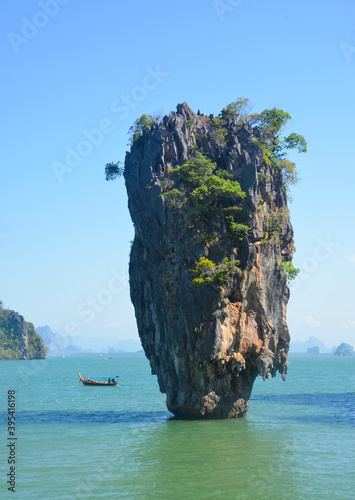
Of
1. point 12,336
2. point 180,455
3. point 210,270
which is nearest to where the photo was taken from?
point 180,455

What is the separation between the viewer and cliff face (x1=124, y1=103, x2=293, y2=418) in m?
32.8

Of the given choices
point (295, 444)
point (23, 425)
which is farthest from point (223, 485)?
point (23, 425)

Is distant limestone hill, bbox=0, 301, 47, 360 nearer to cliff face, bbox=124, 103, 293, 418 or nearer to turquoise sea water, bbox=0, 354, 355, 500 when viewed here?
turquoise sea water, bbox=0, 354, 355, 500

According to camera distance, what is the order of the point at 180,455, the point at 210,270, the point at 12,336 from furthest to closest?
the point at 12,336
the point at 210,270
the point at 180,455

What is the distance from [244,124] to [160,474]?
23.8 meters

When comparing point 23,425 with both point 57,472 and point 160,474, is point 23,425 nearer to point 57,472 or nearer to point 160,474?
point 57,472

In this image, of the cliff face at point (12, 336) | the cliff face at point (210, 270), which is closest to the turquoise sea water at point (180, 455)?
the cliff face at point (210, 270)

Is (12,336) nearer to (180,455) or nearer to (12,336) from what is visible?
(12,336)

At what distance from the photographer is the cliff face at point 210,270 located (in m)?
32.8

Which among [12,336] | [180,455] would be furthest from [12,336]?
[180,455]

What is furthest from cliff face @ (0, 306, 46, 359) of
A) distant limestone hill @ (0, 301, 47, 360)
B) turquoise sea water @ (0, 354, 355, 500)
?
turquoise sea water @ (0, 354, 355, 500)

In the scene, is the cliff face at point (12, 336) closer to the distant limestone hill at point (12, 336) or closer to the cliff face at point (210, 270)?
the distant limestone hill at point (12, 336)

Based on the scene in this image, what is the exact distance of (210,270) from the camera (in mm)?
32531

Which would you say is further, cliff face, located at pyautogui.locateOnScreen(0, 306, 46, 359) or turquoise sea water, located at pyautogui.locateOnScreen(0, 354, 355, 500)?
cliff face, located at pyautogui.locateOnScreen(0, 306, 46, 359)
